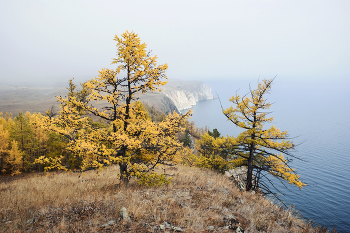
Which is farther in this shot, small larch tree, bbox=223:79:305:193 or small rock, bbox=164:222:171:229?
small larch tree, bbox=223:79:305:193

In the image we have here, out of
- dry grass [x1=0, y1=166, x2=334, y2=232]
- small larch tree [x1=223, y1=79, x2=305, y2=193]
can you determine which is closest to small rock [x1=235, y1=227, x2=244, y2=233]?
dry grass [x1=0, y1=166, x2=334, y2=232]

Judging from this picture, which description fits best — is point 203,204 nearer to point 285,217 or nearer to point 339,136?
point 285,217

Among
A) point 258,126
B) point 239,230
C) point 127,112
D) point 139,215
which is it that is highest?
point 127,112

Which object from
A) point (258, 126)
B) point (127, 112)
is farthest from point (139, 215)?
point (258, 126)

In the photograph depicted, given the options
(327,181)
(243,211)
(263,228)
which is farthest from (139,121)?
(327,181)

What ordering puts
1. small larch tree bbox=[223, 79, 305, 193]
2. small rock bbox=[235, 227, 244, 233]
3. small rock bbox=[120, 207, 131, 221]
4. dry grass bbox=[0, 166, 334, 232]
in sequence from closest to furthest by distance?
1. dry grass bbox=[0, 166, 334, 232]
2. small rock bbox=[235, 227, 244, 233]
3. small rock bbox=[120, 207, 131, 221]
4. small larch tree bbox=[223, 79, 305, 193]

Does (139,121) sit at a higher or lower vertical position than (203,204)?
higher

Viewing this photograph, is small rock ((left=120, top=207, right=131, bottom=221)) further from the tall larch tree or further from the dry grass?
the tall larch tree

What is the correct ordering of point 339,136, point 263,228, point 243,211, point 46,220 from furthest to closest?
point 339,136 < point 243,211 < point 263,228 < point 46,220

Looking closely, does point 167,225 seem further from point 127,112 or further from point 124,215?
point 127,112

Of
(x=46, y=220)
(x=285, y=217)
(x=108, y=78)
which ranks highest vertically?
(x=108, y=78)

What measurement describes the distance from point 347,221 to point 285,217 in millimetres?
42730

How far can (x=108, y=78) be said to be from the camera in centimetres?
789

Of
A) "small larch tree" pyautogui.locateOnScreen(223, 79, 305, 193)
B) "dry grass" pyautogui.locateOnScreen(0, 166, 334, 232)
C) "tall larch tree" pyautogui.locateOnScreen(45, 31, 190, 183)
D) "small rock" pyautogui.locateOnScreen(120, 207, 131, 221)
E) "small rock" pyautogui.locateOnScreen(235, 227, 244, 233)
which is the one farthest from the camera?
"small larch tree" pyautogui.locateOnScreen(223, 79, 305, 193)
